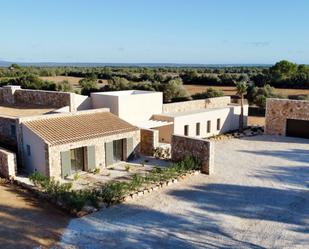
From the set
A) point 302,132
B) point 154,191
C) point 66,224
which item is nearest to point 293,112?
point 302,132

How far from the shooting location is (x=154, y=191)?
20734 millimetres

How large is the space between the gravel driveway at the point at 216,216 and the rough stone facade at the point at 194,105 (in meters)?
11.3

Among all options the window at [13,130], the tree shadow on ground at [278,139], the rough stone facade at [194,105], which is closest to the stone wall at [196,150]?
the rough stone facade at [194,105]

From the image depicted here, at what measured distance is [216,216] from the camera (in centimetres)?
1766

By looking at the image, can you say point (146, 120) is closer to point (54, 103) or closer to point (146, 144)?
point (146, 144)

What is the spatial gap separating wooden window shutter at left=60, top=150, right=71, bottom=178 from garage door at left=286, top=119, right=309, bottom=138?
80.1 feet

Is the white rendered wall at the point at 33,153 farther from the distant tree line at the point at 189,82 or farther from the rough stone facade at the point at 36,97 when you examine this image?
the distant tree line at the point at 189,82

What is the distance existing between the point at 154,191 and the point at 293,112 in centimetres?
2204

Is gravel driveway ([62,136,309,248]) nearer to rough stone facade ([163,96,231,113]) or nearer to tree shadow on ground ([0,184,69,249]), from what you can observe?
tree shadow on ground ([0,184,69,249])

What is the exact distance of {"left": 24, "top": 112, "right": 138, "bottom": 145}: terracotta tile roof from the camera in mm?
22433

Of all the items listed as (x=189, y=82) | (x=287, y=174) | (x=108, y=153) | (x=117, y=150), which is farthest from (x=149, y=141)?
(x=189, y=82)

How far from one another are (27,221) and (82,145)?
7384 mm

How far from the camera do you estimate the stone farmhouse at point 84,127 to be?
2239cm

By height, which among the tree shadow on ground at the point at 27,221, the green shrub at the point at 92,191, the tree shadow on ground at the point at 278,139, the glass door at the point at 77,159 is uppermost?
the glass door at the point at 77,159
